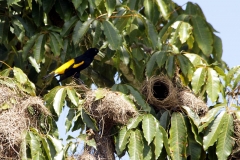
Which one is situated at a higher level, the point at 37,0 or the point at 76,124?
the point at 37,0

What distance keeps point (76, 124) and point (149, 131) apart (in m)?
0.68

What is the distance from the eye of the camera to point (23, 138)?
6250 millimetres

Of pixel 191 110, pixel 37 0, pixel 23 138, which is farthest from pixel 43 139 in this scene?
pixel 37 0

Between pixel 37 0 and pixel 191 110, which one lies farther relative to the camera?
pixel 37 0

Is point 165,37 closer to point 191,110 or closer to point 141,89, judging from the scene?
point 141,89

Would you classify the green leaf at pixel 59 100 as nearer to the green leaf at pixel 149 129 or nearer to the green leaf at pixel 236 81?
the green leaf at pixel 149 129

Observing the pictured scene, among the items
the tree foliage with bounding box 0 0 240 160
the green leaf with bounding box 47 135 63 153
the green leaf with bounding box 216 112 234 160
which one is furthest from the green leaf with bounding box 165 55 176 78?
the green leaf with bounding box 47 135 63 153

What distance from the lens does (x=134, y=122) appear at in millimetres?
6625

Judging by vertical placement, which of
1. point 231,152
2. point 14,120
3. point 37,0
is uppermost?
point 37,0

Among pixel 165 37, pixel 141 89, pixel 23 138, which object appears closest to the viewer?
pixel 23 138

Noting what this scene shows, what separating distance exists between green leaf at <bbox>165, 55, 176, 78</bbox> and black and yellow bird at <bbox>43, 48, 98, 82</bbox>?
1083 mm

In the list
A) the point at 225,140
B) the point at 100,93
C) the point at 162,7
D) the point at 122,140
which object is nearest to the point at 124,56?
the point at 162,7

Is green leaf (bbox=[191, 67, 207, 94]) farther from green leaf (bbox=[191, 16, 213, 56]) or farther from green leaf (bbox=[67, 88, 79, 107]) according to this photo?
green leaf (bbox=[67, 88, 79, 107])

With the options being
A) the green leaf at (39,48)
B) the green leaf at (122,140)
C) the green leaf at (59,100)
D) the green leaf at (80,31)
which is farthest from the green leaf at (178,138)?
the green leaf at (39,48)
